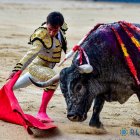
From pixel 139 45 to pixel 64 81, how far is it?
72 cm

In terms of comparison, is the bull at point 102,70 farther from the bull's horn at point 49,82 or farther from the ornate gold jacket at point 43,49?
the ornate gold jacket at point 43,49

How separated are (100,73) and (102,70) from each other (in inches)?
1.2

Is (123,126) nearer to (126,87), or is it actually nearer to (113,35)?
(126,87)

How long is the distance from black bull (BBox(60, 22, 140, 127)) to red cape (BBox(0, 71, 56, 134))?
34 cm

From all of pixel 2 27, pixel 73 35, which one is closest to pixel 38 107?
pixel 73 35

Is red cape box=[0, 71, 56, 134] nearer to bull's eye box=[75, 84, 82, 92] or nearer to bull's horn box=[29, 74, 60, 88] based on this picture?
bull's horn box=[29, 74, 60, 88]

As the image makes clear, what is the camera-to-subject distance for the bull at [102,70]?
4875 mm

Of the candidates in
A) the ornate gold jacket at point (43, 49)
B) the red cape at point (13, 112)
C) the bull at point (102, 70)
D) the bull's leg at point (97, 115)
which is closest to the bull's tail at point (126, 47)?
the bull at point (102, 70)

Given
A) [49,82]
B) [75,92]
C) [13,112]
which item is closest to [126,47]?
[75,92]

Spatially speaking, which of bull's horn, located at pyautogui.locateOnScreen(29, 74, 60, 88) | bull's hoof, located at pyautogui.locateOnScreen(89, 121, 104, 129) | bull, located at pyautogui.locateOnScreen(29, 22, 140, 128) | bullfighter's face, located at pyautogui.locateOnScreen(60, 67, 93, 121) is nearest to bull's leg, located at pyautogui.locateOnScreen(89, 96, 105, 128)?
bull's hoof, located at pyautogui.locateOnScreen(89, 121, 104, 129)

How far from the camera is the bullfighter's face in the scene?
484 centimetres

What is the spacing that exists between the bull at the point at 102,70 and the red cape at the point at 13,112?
293mm

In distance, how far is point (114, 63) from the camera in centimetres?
499

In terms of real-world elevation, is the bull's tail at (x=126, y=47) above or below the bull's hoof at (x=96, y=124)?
above
